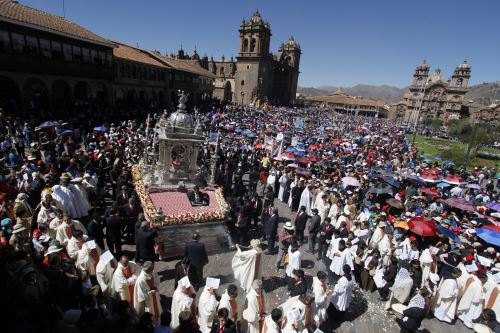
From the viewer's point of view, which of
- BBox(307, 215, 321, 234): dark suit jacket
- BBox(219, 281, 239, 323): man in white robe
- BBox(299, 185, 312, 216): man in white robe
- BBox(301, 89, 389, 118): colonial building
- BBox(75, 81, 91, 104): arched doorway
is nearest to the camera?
BBox(219, 281, 239, 323): man in white robe

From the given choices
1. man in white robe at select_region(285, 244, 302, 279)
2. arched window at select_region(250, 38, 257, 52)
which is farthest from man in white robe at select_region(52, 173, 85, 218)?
arched window at select_region(250, 38, 257, 52)

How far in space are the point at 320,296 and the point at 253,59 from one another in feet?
214

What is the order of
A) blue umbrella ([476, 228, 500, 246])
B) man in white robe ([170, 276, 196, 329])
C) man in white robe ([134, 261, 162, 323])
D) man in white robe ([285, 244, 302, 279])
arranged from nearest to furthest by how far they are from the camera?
1. man in white robe ([170, 276, 196, 329])
2. man in white robe ([134, 261, 162, 323])
3. man in white robe ([285, 244, 302, 279])
4. blue umbrella ([476, 228, 500, 246])

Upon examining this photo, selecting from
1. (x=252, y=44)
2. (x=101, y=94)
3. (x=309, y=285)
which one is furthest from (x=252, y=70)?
(x=309, y=285)

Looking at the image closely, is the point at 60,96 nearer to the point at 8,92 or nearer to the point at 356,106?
the point at 8,92

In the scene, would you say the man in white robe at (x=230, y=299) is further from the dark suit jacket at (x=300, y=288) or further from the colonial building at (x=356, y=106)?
the colonial building at (x=356, y=106)

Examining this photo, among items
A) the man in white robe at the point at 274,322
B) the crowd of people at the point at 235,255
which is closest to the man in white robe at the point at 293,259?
the crowd of people at the point at 235,255

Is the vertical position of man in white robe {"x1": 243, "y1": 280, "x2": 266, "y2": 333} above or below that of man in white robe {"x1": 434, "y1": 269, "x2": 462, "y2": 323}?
above

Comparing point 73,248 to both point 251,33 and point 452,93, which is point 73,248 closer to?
point 251,33

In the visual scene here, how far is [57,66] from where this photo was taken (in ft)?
76.3

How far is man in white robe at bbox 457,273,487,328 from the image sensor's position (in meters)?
7.19

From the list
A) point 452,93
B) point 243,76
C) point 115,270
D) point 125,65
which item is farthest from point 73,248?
point 452,93

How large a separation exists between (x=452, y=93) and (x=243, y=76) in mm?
67317

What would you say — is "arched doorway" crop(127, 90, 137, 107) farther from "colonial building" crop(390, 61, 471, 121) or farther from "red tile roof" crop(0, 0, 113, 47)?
"colonial building" crop(390, 61, 471, 121)
